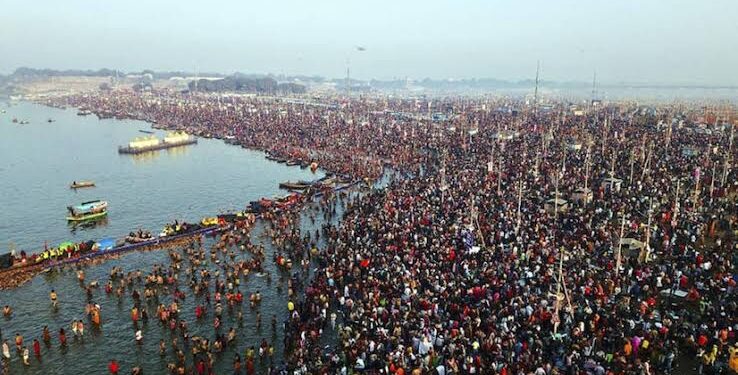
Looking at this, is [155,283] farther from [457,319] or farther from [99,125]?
[99,125]

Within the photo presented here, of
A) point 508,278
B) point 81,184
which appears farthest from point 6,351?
point 81,184

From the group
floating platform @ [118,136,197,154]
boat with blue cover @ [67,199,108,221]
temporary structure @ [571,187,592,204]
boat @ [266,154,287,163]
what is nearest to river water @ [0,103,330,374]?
boat with blue cover @ [67,199,108,221]

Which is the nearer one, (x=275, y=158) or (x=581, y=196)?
(x=581, y=196)

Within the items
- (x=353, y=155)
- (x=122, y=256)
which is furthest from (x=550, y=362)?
(x=353, y=155)

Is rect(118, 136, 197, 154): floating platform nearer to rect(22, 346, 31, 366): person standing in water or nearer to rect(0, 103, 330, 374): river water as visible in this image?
rect(0, 103, 330, 374): river water

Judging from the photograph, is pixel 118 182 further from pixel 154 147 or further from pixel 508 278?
pixel 508 278

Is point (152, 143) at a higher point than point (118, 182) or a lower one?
higher
